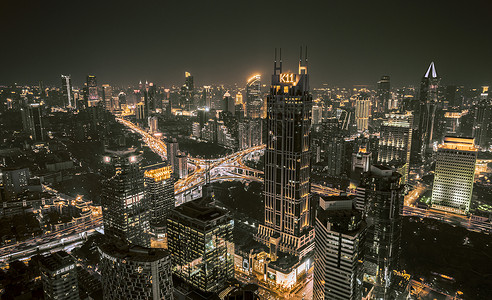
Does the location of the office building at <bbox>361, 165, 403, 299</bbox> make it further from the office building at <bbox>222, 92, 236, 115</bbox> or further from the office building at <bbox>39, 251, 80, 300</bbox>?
the office building at <bbox>222, 92, 236, 115</bbox>

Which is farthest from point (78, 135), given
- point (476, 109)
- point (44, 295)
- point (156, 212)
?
point (476, 109)

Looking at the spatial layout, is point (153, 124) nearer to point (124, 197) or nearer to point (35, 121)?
point (35, 121)

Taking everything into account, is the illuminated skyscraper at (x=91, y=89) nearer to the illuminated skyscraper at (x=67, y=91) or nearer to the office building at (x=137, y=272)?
the illuminated skyscraper at (x=67, y=91)

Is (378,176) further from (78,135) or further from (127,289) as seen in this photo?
(78,135)

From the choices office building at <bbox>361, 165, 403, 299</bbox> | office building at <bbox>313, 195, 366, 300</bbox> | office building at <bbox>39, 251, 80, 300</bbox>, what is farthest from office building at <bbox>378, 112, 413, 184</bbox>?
office building at <bbox>39, 251, 80, 300</bbox>

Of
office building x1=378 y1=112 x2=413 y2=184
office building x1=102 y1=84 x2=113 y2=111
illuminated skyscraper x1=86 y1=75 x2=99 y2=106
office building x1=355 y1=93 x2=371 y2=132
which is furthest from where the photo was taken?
office building x1=102 y1=84 x2=113 y2=111

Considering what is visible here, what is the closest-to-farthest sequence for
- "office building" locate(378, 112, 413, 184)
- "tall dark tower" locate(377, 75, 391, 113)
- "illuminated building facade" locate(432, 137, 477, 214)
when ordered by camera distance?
"illuminated building facade" locate(432, 137, 477, 214) < "office building" locate(378, 112, 413, 184) < "tall dark tower" locate(377, 75, 391, 113)
